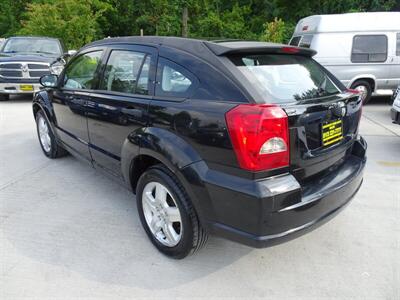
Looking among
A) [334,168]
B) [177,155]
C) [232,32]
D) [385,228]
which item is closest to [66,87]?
[177,155]

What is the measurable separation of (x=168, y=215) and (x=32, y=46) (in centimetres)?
974

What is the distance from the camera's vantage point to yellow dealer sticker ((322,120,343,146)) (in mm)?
2389

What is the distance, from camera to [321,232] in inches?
119

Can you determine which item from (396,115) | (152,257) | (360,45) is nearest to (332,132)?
(152,257)

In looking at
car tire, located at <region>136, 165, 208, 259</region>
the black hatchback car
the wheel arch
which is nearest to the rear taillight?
the black hatchback car

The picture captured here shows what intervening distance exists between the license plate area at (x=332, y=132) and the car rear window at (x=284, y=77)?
24 centimetres

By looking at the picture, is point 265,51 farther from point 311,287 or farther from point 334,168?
point 311,287

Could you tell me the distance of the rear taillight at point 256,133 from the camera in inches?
80.1

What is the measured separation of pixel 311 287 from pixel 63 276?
5.95ft

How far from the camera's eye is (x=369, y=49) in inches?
342

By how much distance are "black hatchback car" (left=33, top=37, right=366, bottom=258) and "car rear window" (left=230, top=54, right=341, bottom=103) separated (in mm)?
11

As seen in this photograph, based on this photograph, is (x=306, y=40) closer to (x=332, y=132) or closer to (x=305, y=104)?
(x=332, y=132)

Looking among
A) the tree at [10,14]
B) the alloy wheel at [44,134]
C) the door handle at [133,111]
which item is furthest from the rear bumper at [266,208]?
the tree at [10,14]

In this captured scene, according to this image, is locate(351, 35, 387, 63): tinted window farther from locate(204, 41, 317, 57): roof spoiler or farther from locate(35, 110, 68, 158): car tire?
locate(35, 110, 68, 158): car tire
